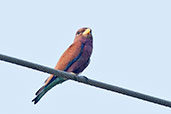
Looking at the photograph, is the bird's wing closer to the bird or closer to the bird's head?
the bird

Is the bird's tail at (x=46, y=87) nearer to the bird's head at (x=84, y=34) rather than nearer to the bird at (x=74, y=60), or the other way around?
the bird at (x=74, y=60)

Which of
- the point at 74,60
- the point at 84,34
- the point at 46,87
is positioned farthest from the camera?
the point at 84,34

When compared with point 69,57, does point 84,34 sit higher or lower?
higher

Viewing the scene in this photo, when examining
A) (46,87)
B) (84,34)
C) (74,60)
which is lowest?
(46,87)

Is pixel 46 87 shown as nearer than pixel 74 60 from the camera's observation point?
Yes

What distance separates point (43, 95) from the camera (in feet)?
20.4

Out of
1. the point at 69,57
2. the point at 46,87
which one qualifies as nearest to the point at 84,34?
the point at 69,57

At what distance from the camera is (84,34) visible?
7258mm

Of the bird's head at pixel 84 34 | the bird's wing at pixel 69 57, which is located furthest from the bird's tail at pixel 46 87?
the bird's head at pixel 84 34

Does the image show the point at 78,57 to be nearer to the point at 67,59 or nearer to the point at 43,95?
the point at 67,59

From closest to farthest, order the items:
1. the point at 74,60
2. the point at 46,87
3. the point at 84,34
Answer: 1. the point at 46,87
2. the point at 74,60
3. the point at 84,34

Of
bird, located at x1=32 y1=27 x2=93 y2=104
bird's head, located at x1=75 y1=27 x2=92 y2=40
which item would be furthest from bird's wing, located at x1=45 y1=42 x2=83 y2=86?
bird's head, located at x1=75 y1=27 x2=92 y2=40

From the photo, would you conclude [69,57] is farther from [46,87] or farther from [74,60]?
[46,87]

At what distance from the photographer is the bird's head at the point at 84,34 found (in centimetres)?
721
